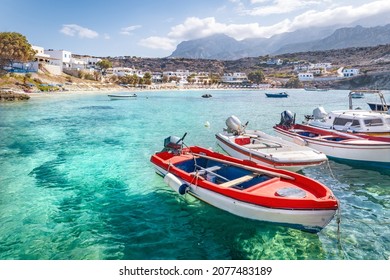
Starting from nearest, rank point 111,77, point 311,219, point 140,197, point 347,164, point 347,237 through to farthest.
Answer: point 311,219
point 347,237
point 140,197
point 347,164
point 111,77

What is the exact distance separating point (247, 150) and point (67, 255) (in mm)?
11195

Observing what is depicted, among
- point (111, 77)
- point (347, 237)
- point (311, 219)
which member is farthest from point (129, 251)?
point (111, 77)

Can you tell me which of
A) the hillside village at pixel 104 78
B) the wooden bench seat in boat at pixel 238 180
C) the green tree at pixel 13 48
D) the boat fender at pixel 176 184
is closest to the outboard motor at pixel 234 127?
the wooden bench seat in boat at pixel 238 180

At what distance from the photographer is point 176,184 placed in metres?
11.8

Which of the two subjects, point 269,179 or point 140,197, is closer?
point 269,179

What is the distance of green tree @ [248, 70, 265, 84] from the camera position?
617ft

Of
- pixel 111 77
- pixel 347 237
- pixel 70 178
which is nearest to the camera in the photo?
pixel 347 237

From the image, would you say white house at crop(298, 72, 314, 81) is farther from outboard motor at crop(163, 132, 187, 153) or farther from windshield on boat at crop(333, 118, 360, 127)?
outboard motor at crop(163, 132, 187, 153)

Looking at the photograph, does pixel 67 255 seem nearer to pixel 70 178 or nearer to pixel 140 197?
pixel 140 197

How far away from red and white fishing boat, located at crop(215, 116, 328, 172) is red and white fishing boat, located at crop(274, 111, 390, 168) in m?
2.87

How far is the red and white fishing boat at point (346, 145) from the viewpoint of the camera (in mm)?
16969

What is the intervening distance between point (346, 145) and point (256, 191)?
11.0 metres

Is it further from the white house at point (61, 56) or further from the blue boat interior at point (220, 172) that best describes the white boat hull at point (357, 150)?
the white house at point (61, 56)

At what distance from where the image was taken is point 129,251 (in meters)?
9.30
